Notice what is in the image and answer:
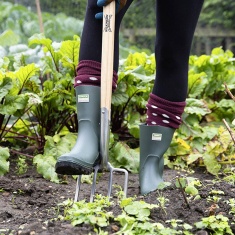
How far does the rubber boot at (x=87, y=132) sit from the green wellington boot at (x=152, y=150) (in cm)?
31

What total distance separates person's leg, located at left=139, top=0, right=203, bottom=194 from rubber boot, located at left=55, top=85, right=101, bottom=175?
0.30 metres

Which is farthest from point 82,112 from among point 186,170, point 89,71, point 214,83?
point 214,83

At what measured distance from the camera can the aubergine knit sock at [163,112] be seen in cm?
284

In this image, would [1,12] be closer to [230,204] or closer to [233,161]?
[233,161]

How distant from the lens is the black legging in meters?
2.68

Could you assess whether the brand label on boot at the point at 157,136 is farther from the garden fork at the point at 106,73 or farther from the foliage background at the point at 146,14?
the foliage background at the point at 146,14

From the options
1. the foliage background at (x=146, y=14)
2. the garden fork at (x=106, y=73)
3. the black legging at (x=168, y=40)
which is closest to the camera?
the garden fork at (x=106, y=73)

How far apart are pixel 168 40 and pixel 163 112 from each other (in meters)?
0.32

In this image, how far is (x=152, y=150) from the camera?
292cm

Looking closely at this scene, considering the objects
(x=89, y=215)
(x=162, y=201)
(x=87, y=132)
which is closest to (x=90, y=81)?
(x=87, y=132)

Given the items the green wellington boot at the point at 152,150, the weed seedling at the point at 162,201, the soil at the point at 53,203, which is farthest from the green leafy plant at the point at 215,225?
the green wellington boot at the point at 152,150

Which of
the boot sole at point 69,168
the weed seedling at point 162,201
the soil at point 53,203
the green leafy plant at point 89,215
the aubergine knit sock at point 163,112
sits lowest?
the soil at point 53,203

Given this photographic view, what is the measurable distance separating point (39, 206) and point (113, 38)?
772mm

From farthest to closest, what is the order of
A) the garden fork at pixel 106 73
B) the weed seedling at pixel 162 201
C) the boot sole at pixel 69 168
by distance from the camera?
the garden fork at pixel 106 73
the boot sole at pixel 69 168
the weed seedling at pixel 162 201
